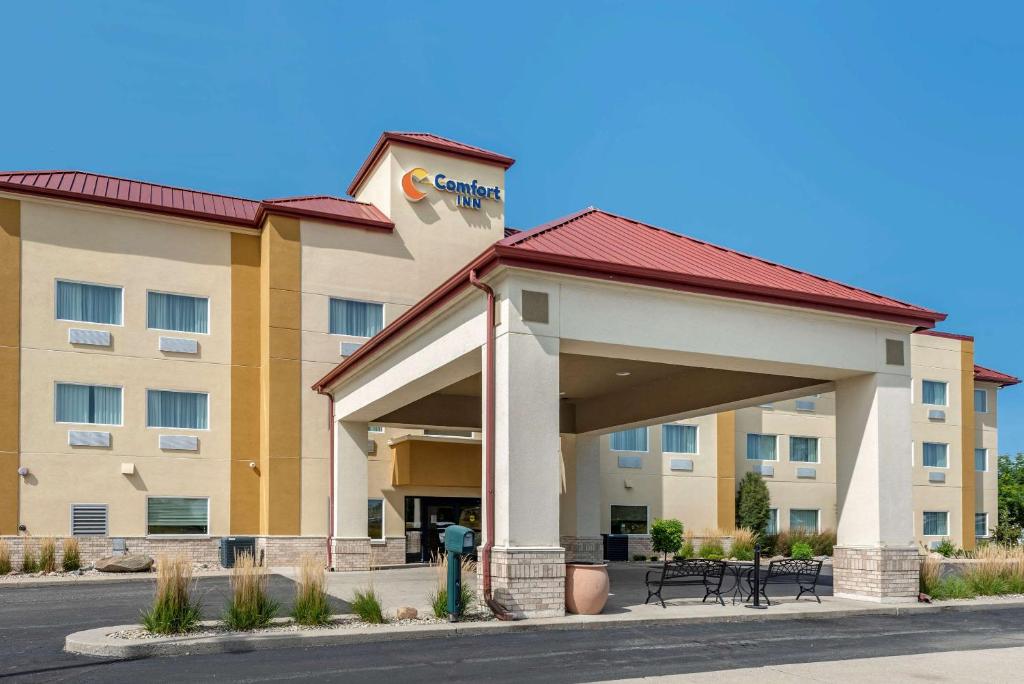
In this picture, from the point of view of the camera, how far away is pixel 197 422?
1131 inches

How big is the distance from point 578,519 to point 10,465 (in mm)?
15864

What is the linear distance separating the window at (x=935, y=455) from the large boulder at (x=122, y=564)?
3201 cm

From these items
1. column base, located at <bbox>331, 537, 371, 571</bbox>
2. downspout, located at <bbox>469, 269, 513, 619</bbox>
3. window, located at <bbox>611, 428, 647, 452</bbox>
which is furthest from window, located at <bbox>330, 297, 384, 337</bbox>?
downspout, located at <bbox>469, 269, 513, 619</bbox>

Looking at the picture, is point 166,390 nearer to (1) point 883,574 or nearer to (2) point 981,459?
(1) point 883,574

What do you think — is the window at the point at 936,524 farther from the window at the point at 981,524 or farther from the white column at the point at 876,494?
the white column at the point at 876,494

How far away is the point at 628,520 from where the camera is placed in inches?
1412

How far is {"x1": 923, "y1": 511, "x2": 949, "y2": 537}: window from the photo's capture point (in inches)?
1638

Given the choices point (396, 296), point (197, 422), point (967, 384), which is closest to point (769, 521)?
point (967, 384)

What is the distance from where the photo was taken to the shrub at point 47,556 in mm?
25219

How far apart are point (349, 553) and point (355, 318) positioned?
25.4 feet

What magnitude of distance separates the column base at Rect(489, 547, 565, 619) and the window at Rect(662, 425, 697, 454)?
2252 cm

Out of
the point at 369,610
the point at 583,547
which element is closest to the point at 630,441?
the point at 583,547

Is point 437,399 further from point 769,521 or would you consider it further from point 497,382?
point 769,521

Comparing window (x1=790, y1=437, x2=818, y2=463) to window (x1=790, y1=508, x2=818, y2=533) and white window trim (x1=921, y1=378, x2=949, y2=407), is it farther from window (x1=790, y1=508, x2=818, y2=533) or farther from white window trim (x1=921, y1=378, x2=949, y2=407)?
white window trim (x1=921, y1=378, x2=949, y2=407)
